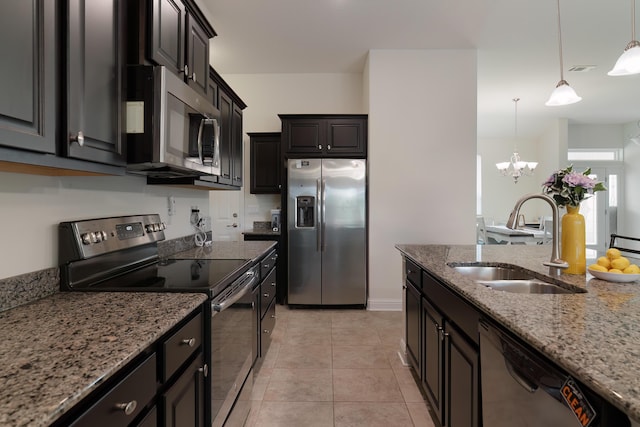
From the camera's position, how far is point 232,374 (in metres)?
1.60

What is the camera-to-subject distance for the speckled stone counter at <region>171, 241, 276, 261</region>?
215 cm

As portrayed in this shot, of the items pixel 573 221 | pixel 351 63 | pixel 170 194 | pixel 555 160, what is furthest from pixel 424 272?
pixel 555 160

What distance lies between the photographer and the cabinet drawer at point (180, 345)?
1002 mm

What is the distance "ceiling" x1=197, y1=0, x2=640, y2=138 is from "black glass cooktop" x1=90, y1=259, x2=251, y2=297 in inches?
96.8

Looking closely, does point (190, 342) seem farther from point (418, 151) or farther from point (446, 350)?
point (418, 151)

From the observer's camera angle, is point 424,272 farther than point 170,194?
No

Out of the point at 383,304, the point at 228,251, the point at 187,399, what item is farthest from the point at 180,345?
the point at 383,304

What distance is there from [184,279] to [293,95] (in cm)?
364

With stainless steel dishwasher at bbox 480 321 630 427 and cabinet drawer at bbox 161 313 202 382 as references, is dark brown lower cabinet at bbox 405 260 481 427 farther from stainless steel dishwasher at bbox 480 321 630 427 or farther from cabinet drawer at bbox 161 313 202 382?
cabinet drawer at bbox 161 313 202 382

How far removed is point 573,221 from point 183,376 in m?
1.83

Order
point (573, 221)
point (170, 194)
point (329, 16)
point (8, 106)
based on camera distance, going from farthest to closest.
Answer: point (329, 16)
point (170, 194)
point (573, 221)
point (8, 106)

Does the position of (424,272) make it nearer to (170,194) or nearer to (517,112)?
(170,194)

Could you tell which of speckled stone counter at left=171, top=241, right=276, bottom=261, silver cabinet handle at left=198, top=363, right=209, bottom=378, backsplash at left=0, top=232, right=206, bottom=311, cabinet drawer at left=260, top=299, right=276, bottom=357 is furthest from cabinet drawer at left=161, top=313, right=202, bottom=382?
cabinet drawer at left=260, top=299, right=276, bottom=357

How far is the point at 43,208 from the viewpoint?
126 cm
